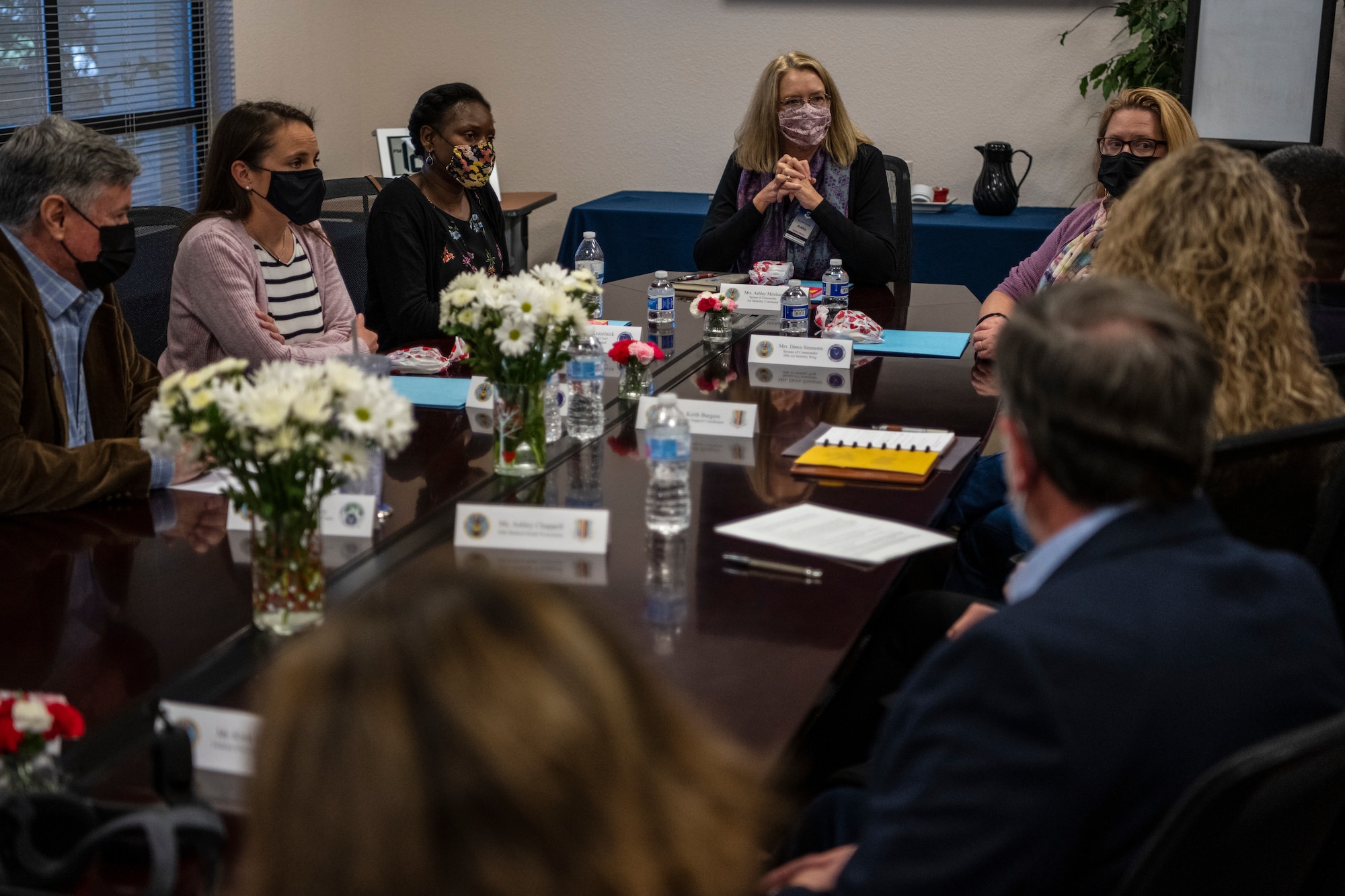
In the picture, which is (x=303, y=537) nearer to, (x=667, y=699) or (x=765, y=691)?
(x=765, y=691)

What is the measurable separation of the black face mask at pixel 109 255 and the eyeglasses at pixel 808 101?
2.24 m

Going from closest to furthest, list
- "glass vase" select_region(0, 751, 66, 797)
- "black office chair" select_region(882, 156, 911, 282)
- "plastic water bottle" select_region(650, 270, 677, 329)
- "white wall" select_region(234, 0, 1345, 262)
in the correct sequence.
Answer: "glass vase" select_region(0, 751, 66, 797) < "plastic water bottle" select_region(650, 270, 677, 329) < "black office chair" select_region(882, 156, 911, 282) < "white wall" select_region(234, 0, 1345, 262)

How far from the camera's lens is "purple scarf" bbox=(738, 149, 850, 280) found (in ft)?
13.1

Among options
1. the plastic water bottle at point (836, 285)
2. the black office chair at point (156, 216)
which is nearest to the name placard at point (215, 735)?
the black office chair at point (156, 216)

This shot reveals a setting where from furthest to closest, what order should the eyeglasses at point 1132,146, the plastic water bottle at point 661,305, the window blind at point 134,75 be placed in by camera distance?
the window blind at point 134,75
the plastic water bottle at point 661,305
the eyeglasses at point 1132,146

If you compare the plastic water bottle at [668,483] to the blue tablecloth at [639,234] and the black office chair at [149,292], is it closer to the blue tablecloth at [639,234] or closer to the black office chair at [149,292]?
the black office chair at [149,292]

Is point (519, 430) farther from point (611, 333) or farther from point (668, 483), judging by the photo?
point (611, 333)

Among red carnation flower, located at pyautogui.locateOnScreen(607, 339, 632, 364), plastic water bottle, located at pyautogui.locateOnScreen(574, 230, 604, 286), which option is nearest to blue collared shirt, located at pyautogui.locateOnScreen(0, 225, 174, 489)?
red carnation flower, located at pyautogui.locateOnScreen(607, 339, 632, 364)

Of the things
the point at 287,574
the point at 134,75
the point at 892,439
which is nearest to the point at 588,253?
the point at 892,439

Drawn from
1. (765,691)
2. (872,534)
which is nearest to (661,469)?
(872,534)

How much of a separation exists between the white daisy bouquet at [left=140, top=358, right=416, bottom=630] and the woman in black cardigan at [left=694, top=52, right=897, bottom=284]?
8.58ft

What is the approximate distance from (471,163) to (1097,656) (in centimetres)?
268

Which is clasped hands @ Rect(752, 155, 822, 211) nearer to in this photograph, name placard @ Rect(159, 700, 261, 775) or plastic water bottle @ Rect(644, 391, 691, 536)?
plastic water bottle @ Rect(644, 391, 691, 536)

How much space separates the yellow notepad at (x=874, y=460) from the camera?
218 centimetres
